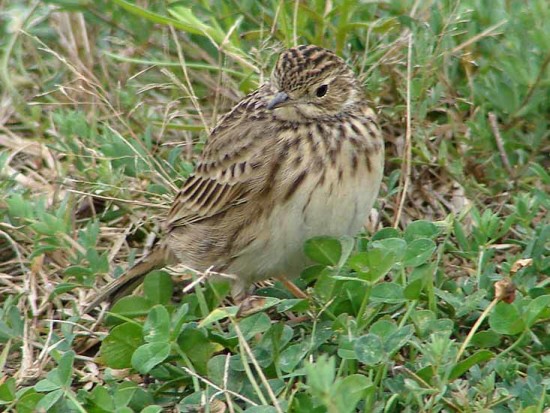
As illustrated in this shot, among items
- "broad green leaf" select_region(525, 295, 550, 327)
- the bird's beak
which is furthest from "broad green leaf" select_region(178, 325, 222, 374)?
"broad green leaf" select_region(525, 295, 550, 327)

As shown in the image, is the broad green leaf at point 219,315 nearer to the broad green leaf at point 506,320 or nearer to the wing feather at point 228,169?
the wing feather at point 228,169

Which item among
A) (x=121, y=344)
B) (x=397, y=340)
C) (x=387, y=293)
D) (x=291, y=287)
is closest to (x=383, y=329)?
(x=397, y=340)

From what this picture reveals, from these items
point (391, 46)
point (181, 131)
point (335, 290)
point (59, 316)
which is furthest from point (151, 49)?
point (335, 290)

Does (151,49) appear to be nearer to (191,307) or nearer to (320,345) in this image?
(191,307)

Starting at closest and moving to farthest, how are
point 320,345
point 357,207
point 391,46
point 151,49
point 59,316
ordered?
point 320,345 < point 357,207 < point 59,316 < point 391,46 < point 151,49

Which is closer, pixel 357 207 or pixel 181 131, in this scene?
pixel 357 207

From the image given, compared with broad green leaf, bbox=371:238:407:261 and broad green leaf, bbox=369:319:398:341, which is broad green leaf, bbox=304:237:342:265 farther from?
broad green leaf, bbox=369:319:398:341
